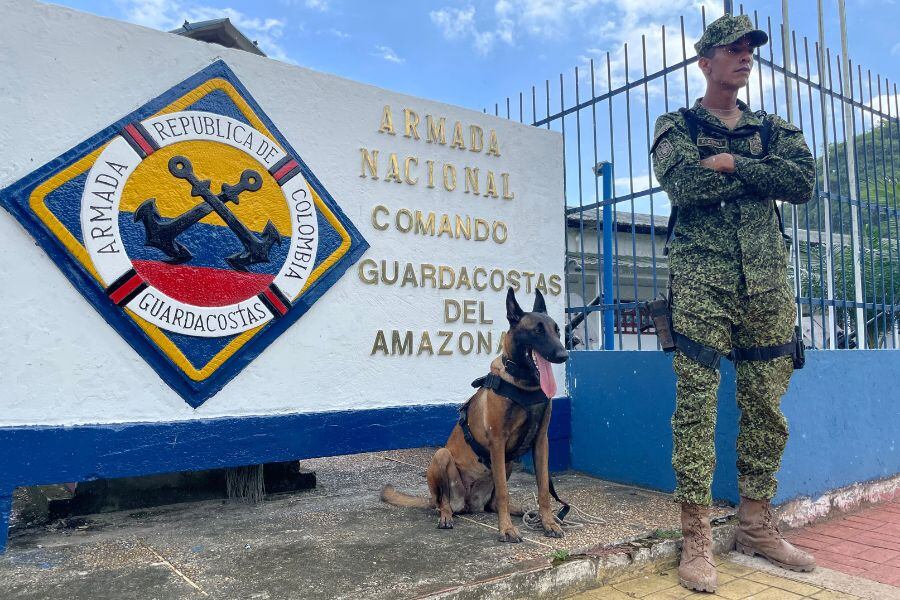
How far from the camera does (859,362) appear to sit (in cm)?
412

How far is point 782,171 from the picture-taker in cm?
284

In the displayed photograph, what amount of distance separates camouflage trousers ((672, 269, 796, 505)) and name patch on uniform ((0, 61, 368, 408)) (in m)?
2.13

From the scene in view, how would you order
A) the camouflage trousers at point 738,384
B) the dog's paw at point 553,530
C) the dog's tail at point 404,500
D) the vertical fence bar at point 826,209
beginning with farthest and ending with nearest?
1. the vertical fence bar at point 826,209
2. the dog's tail at point 404,500
3. the dog's paw at point 553,530
4. the camouflage trousers at point 738,384

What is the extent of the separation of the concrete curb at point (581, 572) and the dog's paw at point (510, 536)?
0.99ft

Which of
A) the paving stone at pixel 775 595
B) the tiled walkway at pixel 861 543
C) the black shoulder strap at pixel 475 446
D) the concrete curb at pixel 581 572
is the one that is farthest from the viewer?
the black shoulder strap at pixel 475 446

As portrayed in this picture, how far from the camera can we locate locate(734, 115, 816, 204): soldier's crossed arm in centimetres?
284

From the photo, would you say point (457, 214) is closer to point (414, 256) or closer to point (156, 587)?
point (414, 256)

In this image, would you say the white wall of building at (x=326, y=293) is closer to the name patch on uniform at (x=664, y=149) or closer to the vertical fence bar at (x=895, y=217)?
the name patch on uniform at (x=664, y=149)

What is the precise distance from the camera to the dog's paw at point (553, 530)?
9.87 feet

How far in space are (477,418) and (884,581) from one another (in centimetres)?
194

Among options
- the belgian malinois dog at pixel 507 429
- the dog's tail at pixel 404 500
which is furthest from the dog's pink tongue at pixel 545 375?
the dog's tail at pixel 404 500

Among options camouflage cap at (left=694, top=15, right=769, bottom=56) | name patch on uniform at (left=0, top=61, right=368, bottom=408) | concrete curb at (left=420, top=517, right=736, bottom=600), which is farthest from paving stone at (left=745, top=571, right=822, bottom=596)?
name patch on uniform at (left=0, top=61, right=368, bottom=408)

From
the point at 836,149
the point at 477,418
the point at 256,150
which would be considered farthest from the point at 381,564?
the point at 836,149

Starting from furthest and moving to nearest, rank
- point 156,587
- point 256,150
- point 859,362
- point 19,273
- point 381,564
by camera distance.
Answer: point 859,362 < point 256,150 < point 19,273 < point 381,564 < point 156,587
